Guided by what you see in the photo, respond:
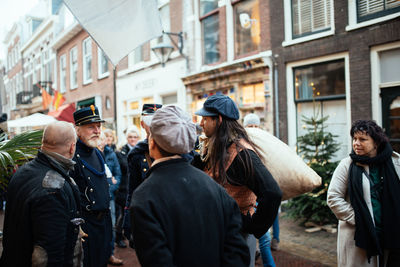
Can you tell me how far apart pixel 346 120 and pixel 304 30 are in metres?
2.34

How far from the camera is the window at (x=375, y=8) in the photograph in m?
6.29

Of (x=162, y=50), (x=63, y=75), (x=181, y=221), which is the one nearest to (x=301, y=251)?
(x=181, y=221)

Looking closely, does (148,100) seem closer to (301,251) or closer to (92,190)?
(301,251)

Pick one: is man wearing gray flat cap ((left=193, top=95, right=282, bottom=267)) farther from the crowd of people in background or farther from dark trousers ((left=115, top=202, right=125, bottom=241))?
dark trousers ((left=115, top=202, right=125, bottom=241))

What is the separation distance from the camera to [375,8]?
6.55 metres

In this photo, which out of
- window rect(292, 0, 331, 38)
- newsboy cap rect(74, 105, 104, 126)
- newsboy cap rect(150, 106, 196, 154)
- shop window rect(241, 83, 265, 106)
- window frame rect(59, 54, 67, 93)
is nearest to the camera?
newsboy cap rect(150, 106, 196, 154)

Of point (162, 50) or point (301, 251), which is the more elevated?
point (162, 50)

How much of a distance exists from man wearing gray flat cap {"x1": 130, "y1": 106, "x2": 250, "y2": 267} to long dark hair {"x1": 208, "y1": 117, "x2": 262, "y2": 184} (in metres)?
0.51

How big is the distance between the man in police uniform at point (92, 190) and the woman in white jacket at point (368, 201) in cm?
218

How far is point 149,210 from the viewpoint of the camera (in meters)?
1.50

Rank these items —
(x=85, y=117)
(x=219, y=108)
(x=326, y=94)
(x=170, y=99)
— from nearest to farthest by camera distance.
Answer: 1. (x=219, y=108)
2. (x=85, y=117)
3. (x=326, y=94)
4. (x=170, y=99)

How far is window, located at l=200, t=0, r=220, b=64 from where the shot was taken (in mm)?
10156

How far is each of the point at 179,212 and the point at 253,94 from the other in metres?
7.76

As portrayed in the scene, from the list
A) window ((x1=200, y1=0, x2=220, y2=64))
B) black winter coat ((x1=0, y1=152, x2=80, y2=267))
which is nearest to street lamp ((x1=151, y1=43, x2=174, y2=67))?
window ((x1=200, y1=0, x2=220, y2=64))
